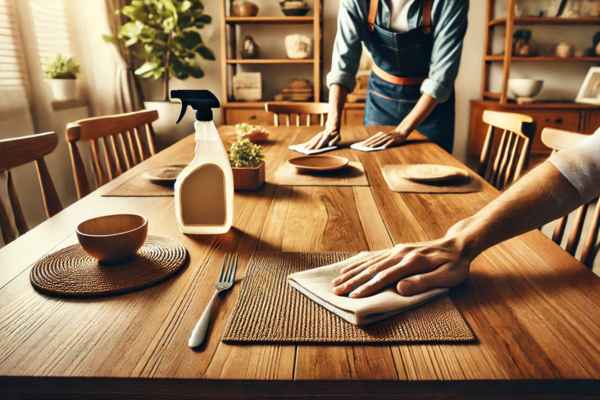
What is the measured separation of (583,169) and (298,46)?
10.8 feet

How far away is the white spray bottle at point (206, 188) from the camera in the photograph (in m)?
0.86

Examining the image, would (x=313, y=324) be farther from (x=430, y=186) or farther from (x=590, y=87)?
(x=590, y=87)

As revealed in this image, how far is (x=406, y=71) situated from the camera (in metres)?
2.35

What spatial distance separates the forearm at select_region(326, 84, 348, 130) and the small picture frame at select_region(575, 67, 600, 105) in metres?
2.57

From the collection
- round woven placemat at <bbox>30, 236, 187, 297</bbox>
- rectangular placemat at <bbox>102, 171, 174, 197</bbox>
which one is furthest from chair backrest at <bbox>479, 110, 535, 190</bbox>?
round woven placemat at <bbox>30, 236, 187, 297</bbox>

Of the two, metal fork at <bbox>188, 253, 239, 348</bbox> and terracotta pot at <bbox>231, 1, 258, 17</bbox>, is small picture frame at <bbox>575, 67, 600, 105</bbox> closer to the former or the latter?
terracotta pot at <bbox>231, 1, 258, 17</bbox>

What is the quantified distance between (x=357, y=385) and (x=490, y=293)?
0.91 feet

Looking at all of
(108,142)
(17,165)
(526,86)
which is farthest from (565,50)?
(17,165)

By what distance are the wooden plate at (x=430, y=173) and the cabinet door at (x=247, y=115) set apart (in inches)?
99.1

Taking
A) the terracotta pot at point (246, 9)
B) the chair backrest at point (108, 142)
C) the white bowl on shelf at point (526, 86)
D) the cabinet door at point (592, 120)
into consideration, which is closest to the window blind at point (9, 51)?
the chair backrest at point (108, 142)

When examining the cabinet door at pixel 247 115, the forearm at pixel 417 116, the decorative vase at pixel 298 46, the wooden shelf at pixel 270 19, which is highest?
the wooden shelf at pixel 270 19

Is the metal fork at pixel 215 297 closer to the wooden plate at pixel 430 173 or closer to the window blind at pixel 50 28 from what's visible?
the wooden plate at pixel 430 173

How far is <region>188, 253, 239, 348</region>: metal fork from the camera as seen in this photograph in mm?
551

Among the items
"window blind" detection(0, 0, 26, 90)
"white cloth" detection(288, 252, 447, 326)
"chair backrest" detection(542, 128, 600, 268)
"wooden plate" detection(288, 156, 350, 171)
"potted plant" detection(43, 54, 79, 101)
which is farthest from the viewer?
"potted plant" detection(43, 54, 79, 101)
